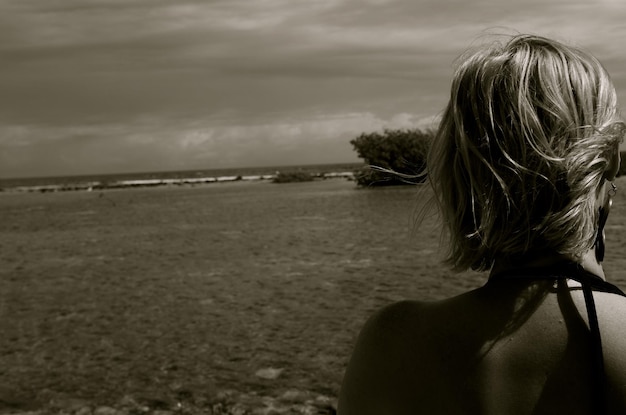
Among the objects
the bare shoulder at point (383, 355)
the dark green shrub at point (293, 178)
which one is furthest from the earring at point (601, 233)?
the dark green shrub at point (293, 178)

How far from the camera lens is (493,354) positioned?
1.95 meters

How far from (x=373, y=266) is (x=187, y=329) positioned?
801cm

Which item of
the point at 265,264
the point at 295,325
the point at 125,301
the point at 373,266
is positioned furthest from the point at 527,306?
the point at 265,264

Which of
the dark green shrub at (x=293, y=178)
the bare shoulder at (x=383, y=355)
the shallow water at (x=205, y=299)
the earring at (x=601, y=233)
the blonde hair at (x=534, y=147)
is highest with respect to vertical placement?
the blonde hair at (x=534, y=147)

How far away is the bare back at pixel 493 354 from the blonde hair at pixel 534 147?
0.47 feet

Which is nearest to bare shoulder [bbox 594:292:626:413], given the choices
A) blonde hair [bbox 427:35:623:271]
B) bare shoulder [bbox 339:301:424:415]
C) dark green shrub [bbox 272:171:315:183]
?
blonde hair [bbox 427:35:623:271]

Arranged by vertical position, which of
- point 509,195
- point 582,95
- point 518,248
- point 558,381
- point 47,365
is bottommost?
point 47,365

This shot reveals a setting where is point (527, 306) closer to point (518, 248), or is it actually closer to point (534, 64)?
point (518, 248)

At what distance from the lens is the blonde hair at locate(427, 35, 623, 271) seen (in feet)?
6.40

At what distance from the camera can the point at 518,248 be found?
6.47 ft

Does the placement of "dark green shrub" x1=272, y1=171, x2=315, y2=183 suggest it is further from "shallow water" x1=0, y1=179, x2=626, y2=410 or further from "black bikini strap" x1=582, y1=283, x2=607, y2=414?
"black bikini strap" x1=582, y1=283, x2=607, y2=414

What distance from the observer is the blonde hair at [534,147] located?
195cm

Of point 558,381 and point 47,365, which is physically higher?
point 558,381

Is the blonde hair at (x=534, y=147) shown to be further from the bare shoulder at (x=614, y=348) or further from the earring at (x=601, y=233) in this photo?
the bare shoulder at (x=614, y=348)
